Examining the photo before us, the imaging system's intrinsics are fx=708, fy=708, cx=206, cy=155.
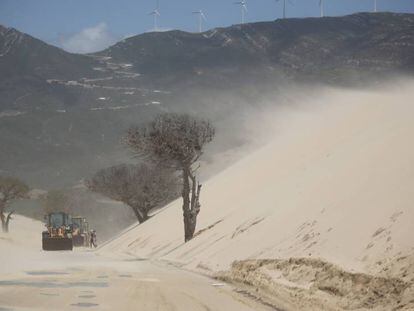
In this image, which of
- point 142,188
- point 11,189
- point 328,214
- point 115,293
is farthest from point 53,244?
point 11,189

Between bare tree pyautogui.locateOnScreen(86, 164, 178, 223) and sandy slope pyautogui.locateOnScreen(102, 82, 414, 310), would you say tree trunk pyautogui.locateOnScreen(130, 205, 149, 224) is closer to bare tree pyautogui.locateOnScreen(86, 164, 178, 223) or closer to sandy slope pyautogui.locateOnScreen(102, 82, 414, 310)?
bare tree pyautogui.locateOnScreen(86, 164, 178, 223)

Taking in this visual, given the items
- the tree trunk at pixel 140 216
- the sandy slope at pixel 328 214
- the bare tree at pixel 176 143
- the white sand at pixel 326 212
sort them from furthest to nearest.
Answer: the tree trunk at pixel 140 216
the bare tree at pixel 176 143
the white sand at pixel 326 212
the sandy slope at pixel 328 214

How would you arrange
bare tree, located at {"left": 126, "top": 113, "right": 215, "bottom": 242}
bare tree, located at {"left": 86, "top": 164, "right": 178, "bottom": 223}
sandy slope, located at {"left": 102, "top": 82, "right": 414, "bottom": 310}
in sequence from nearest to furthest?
sandy slope, located at {"left": 102, "top": 82, "right": 414, "bottom": 310}
bare tree, located at {"left": 126, "top": 113, "right": 215, "bottom": 242}
bare tree, located at {"left": 86, "top": 164, "right": 178, "bottom": 223}

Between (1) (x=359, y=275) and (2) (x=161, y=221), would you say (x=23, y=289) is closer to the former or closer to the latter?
(1) (x=359, y=275)

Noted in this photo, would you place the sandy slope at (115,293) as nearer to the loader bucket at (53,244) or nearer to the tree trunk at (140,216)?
the loader bucket at (53,244)

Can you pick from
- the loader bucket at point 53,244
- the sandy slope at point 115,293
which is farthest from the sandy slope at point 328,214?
the loader bucket at point 53,244

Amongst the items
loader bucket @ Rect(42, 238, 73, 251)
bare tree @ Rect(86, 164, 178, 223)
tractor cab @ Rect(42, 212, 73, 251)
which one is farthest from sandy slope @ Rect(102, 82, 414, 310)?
bare tree @ Rect(86, 164, 178, 223)

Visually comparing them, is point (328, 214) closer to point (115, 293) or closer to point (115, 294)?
point (115, 293)

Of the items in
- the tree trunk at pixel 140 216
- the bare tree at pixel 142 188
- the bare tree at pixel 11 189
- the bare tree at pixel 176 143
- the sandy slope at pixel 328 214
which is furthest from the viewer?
the bare tree at pixel 11 189

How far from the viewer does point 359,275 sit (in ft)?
46.0

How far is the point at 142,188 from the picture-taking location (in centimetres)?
6706

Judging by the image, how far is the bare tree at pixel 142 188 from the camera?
220ft

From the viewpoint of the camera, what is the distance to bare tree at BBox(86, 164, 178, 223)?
67000mm

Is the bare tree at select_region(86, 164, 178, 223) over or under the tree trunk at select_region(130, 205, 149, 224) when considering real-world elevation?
over
